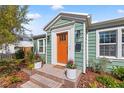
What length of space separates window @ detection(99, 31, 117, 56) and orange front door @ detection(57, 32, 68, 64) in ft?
6.59

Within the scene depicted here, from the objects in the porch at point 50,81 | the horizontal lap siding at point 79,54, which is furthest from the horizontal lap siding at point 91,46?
the porch at point 50,81

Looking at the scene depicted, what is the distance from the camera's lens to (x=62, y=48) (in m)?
8.80

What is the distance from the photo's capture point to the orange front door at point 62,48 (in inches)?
334

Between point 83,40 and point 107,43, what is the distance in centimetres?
143

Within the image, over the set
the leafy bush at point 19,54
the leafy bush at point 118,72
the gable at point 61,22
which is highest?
the gable at point 61,22

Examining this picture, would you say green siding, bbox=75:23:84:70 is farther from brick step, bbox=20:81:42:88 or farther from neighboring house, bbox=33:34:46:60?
neighboring house, bbox=33:34:46:60

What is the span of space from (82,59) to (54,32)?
289 cm

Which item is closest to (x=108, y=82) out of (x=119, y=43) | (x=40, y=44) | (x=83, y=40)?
(x=119, y=43)

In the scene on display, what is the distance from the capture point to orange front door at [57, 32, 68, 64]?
8.48 meters

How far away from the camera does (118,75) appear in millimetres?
6844

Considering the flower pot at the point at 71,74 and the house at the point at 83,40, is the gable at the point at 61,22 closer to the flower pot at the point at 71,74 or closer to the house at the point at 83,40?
the house at the point at 83,40

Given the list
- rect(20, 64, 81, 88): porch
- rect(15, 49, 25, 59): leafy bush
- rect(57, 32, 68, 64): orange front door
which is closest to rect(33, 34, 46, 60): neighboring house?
rect(57, 32, 68, 64): orange front door

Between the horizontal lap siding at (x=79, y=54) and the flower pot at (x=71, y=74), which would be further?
the horizontal lap siding at (x=79, y=54)
